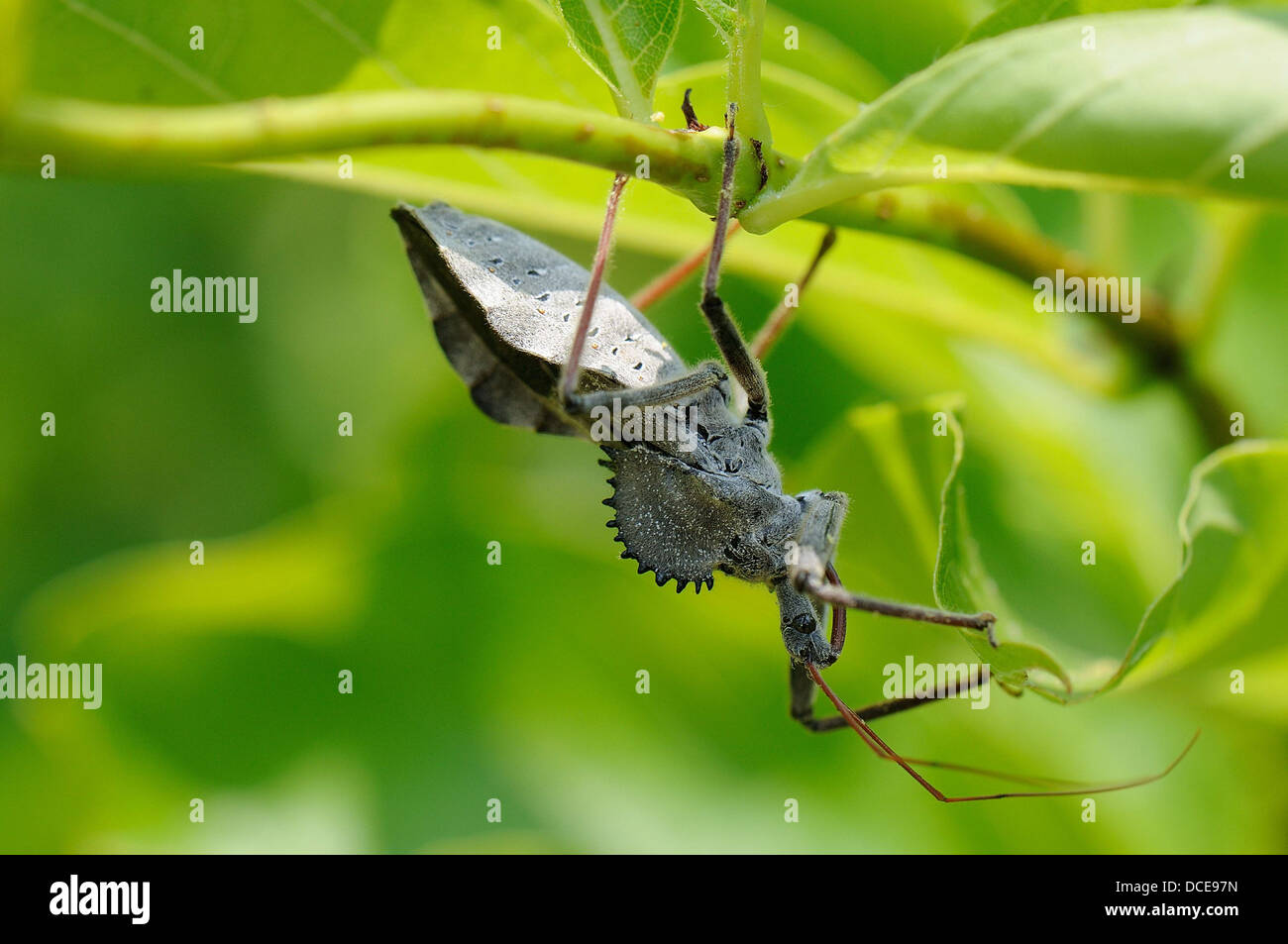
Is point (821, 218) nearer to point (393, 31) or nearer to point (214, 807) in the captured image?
point (393, 31)

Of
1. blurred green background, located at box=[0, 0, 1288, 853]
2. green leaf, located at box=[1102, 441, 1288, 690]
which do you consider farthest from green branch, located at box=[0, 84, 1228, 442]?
blurred green background, located at box=[0, 0, 1288, 853]

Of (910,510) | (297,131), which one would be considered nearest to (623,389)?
(910,510)

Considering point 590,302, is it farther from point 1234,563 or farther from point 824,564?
point 1234,563

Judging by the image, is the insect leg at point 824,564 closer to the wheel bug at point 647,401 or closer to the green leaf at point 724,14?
the wheel bug at point 647,401

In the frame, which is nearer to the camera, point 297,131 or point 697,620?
point 297,131

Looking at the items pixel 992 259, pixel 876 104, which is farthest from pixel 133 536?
pixel 876 104

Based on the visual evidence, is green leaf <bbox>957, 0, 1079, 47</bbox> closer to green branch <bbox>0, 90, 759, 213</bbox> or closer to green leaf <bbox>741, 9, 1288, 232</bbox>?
green leaf <bbox>741, 9, 1288, 232</bbox>

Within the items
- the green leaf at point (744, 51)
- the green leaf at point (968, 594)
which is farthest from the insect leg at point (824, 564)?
the green leaf at point (744, 51)
